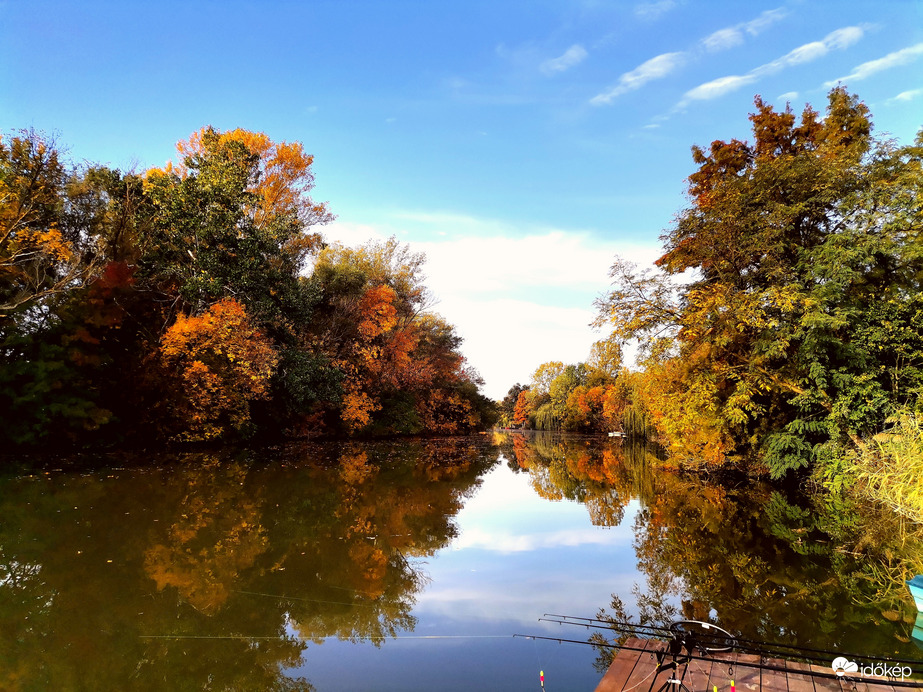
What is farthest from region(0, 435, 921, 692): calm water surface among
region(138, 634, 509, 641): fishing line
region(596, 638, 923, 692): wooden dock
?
region(596, 638, 923, 692): wooden dock

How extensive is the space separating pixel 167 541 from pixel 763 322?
49.3 ft

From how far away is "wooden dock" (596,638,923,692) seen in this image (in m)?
4.02

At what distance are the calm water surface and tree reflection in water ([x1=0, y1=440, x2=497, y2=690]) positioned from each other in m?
0.03

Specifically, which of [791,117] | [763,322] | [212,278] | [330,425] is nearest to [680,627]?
[763,322]

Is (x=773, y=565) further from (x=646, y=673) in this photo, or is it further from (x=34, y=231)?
(x=34, y=231)

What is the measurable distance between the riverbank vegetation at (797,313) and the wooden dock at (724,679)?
7969 mm

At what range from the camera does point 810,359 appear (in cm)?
1448

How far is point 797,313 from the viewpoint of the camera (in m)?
14.6

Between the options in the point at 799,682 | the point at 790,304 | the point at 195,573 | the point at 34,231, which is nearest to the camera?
the point at 799,682

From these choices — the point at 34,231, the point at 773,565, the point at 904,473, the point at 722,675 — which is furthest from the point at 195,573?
the point at 34,231

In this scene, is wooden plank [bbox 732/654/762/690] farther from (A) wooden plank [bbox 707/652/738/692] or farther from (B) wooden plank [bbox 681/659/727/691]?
(B) wooden plank [bbox 681/659/727/691]

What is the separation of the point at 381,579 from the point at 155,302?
18.0 metres

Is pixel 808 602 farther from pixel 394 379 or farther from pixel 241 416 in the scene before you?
pixel 394 379

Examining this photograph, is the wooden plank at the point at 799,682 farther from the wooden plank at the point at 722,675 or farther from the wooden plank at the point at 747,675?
the wooden plank at the point at 722,675
